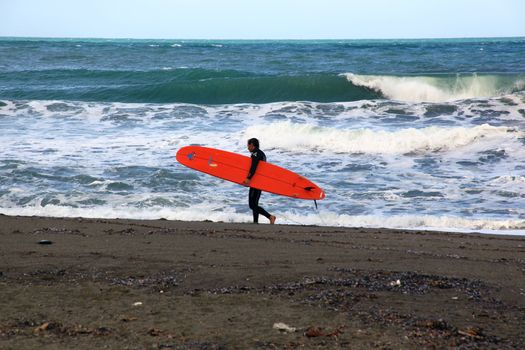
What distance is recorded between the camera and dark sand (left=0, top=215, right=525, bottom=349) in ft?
13.5

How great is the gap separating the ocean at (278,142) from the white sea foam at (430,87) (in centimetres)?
8

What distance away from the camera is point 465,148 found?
52.6ft

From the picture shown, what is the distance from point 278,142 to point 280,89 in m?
9.85

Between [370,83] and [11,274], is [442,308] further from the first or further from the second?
[370,83]

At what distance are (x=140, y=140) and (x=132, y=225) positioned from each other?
859cm

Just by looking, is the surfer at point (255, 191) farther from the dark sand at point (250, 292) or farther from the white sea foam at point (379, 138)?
the white sea foam at point (379, 138)

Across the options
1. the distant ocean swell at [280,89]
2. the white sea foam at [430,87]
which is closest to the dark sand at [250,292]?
the distant ocean swell at [280,89]

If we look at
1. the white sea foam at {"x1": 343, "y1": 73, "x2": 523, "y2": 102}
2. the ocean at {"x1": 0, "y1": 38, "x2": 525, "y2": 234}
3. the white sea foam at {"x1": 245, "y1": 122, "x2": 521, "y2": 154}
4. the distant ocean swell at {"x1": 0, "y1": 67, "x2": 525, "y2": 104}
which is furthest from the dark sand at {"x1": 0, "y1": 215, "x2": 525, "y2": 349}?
the white sea foam at {"x1": 343, "y1": 73, "x2": 523, "y2": 102}

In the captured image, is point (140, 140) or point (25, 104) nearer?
point (140, 140)

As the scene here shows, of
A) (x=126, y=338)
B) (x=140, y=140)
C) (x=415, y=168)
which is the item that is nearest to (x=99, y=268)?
(x=126, y=338)

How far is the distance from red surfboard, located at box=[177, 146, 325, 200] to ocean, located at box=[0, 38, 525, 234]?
32 centimetres

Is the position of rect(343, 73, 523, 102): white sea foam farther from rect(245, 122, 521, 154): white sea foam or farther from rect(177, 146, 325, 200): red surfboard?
rect(177, 146, 325, 200): red surfboard

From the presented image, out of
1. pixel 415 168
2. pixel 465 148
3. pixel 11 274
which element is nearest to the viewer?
pixel 11 274

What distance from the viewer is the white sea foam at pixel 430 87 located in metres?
26.0
